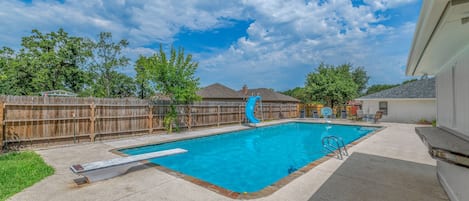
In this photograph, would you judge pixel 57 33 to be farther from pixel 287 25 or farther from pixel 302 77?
pixel 302 77

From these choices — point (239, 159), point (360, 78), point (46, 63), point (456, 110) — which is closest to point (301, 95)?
point (360, 78)

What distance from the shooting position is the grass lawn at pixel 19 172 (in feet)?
12.1

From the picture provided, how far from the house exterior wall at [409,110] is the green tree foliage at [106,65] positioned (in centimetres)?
2451

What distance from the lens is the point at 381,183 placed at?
397 centimetres

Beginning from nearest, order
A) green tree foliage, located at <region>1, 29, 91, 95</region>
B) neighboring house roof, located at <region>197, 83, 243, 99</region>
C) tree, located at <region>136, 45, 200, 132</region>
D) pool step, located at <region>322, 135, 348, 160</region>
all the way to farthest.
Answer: pool step, located at <region>322, 135, 348, 160</region> → tree, located at <region>136, 45, 200, 132</region> → green tree foliage, located at <region>1, 29, 91, 95</region> → neighboring house roof, located at <region>197, 83, 243, 99</region>

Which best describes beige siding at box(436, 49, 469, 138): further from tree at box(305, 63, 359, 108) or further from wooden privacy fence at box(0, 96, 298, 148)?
tree at box(305, 63, 359, 108)

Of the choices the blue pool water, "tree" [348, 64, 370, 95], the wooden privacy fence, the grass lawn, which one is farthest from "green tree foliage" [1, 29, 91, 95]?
"tree" [348, 64, 370, 95]

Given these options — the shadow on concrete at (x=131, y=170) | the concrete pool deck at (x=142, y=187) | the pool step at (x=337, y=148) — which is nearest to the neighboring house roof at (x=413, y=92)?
the pool step at (x=337, y=148)

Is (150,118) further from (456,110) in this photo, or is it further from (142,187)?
(456,110)

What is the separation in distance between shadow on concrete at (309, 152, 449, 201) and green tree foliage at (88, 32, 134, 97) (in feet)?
72.7

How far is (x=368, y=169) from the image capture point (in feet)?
15.9

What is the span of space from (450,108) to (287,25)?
43.3 feet

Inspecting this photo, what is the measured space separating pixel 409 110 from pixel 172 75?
18357 mm

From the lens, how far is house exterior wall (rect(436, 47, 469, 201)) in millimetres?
2588
